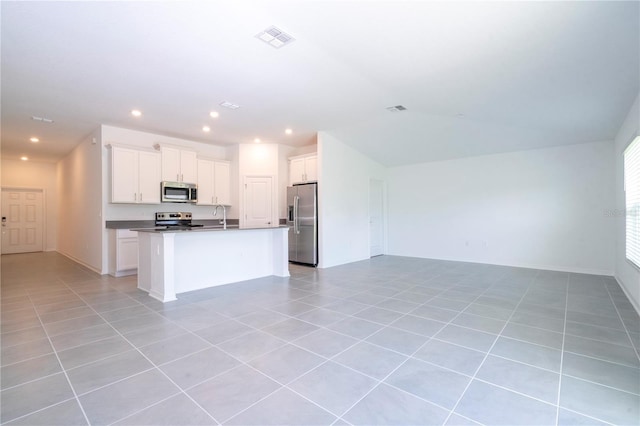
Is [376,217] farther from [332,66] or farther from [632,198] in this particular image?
[332,66]

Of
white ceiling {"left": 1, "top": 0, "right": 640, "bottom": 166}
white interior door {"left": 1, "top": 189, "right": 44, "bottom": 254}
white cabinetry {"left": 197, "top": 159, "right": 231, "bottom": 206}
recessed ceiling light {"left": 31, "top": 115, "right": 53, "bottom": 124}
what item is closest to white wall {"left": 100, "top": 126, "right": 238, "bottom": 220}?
white cabinetry {"left": 197, "top": 159, "right": 231, "bottom": 206}

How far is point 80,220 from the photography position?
6910 mm

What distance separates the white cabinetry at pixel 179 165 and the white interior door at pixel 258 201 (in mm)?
1190

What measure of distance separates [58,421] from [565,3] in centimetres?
414

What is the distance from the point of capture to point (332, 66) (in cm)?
340

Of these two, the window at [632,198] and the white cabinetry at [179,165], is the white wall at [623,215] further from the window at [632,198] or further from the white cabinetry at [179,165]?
the white cabinetry at [179,165]

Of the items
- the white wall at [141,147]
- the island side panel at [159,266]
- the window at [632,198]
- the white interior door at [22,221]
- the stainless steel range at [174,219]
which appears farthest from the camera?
the white interior door at [22,221]

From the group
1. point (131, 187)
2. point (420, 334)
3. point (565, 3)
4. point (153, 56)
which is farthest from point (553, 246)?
point (131, 187)

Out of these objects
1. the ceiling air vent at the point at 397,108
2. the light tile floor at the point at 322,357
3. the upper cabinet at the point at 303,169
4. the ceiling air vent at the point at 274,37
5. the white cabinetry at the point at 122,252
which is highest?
the ceiling air vent at the point at 397,108

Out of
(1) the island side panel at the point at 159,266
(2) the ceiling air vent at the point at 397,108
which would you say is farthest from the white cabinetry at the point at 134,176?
(2) the ceiling air vent at the point at 397,108

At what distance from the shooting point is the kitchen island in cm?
394

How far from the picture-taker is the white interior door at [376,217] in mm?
7801

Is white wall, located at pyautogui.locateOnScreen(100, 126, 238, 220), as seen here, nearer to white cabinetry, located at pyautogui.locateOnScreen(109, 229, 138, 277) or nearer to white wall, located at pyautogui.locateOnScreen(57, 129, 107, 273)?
white wall, located at pyautogui.locateOnScreen(57, 129, 107, 273)

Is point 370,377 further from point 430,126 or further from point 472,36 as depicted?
point 430,126
